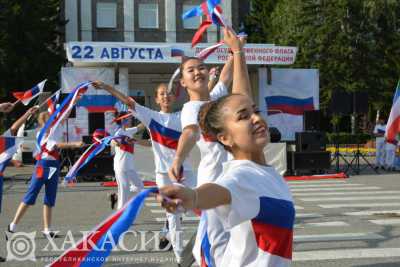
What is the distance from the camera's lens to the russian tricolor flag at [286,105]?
20.6 meters

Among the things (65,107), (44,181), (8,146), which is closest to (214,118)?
(65,107)

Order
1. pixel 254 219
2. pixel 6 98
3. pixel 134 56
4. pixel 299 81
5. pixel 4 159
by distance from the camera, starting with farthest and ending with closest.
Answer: pixel 6 98
pixel 299 81
pixel 134 56
pixel 4 159
pixel 254 219

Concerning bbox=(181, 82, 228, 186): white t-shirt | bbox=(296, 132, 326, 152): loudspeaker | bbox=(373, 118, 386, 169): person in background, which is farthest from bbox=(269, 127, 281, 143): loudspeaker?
bbox=(181, 82, 228, 186): white t-shirt

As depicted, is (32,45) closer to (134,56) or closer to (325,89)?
(325,89)

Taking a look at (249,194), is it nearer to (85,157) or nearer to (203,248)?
(203,248)

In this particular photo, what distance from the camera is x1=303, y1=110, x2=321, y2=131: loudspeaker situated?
19.9 metres

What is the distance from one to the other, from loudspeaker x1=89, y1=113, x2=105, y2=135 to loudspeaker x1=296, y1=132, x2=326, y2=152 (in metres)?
6.11

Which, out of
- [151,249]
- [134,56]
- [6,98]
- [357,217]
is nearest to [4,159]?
[151,249]

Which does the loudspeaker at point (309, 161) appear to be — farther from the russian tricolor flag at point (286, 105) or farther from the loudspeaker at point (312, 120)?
the russian tricolor flag at point (286, 105)

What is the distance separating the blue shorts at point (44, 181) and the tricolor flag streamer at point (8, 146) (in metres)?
0.72

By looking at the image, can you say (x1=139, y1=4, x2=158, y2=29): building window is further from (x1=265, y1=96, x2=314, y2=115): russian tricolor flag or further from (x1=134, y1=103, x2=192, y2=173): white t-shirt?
(x1=134, y1=103, x2=192, y2=173): white t-shirt

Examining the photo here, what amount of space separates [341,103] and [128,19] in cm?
3113

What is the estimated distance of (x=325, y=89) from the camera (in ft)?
130

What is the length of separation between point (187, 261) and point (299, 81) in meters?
16.7
